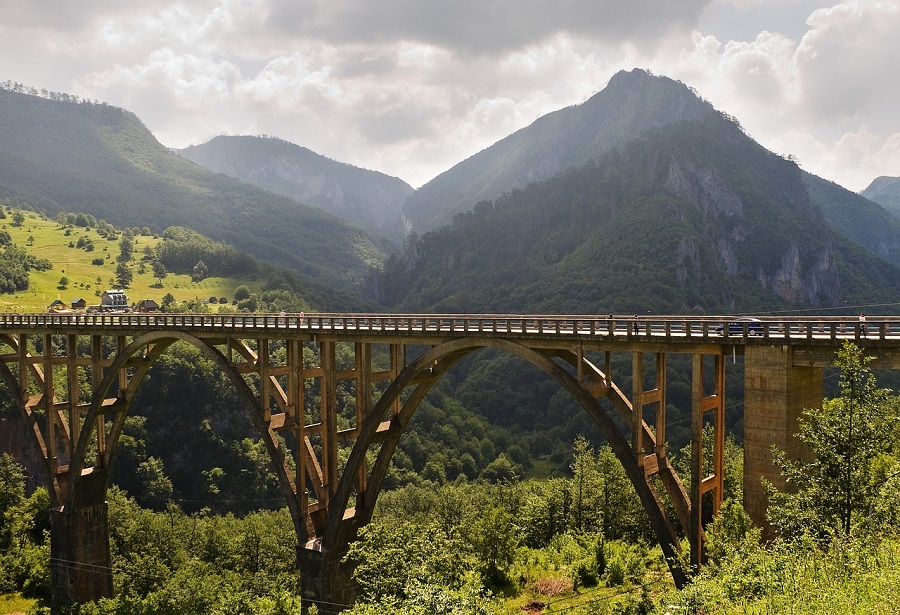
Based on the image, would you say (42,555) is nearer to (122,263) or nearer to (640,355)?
(640,355)

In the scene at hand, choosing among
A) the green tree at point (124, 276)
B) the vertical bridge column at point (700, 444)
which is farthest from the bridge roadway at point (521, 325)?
the green tree at point (124, 276)

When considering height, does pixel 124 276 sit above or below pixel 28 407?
above

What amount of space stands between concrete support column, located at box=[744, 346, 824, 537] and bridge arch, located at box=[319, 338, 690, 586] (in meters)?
2.38

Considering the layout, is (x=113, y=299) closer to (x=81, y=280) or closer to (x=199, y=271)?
(x=81, y=280)

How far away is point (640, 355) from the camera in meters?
21.4

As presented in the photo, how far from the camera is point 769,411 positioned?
18.9 m

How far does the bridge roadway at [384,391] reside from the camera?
19.2 metres

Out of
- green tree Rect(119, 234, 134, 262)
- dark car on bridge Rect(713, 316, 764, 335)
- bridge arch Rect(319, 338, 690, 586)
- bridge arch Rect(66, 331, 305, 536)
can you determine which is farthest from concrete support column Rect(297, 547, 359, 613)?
green tree Rect(119, 234, 134, 262)

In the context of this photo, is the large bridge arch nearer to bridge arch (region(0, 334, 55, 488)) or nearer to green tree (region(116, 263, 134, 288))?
bridge arch (region(0, 334, 55, 488))

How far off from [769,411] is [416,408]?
52.0 feet

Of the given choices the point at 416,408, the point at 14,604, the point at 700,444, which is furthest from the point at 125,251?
the point at 700,444

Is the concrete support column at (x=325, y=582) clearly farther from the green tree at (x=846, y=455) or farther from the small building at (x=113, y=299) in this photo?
the small building at (x=113, y=299)

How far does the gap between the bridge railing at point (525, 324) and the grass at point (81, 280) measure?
96.4 meters

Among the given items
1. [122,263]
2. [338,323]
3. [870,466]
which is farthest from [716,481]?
[122,263]
